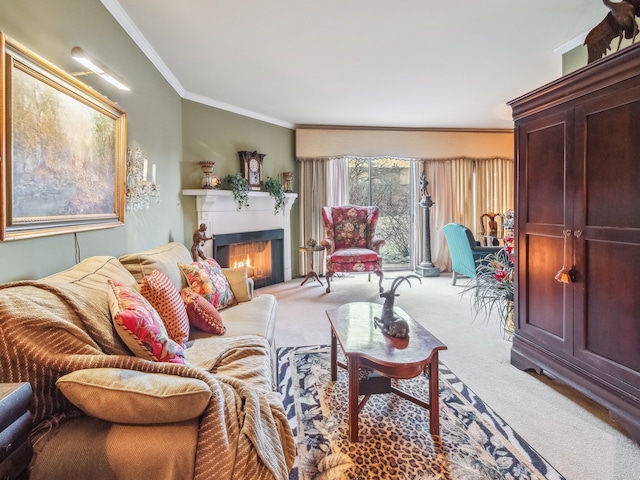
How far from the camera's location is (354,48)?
2.95 metres

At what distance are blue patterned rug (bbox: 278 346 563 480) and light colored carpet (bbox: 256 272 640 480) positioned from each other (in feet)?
0.40

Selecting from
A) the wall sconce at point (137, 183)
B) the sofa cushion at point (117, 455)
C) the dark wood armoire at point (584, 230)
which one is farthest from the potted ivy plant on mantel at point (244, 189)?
the sofa cushion at point (117, 455)

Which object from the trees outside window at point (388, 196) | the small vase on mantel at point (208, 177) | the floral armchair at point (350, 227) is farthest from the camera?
the trees outside window at point (388, 196)

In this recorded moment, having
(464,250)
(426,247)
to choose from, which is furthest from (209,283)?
(426,247)

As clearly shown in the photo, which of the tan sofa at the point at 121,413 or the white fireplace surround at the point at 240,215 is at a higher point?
the white fireplace surround at the point at 240,215

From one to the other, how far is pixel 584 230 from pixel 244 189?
3.53m

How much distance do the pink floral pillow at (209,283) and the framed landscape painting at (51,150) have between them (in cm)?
58

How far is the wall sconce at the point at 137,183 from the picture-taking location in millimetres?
2529

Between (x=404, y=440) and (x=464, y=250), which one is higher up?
(x=464, y=250)

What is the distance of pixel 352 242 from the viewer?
17.1ft

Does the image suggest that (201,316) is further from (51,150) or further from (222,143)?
(222,143)

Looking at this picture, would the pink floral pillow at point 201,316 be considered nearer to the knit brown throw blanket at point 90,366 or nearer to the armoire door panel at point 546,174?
the knit brown throw blanket at point 90,366

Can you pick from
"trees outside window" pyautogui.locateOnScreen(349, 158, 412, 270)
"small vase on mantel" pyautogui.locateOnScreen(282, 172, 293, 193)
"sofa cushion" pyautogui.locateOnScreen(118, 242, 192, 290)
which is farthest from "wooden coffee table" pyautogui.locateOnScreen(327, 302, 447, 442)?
"trees outside window" pyautogui.locateOnScreen(349, 158, 412, 270)

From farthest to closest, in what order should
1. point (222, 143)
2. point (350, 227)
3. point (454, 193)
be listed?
1. point (454, 193)
2. point (350, 227)
3. point (222, 143)
